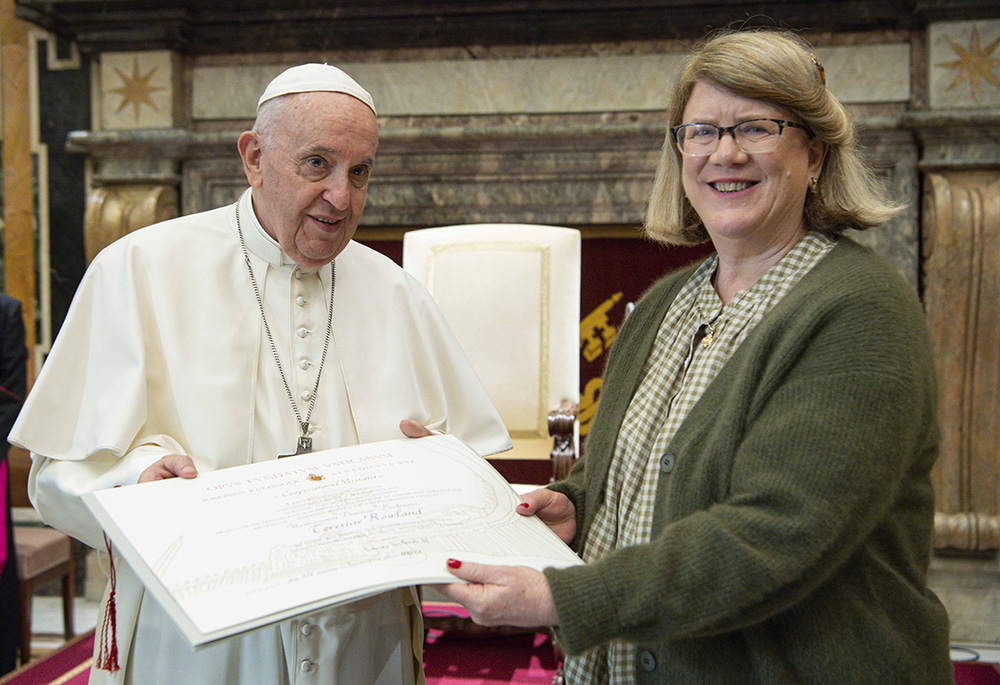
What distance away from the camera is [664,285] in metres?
1.67

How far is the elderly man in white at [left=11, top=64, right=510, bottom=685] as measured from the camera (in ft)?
4.85

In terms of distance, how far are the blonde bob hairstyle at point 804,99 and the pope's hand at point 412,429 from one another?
730 mm

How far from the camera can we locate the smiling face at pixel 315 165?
1.52m

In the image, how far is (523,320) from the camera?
10.5ft

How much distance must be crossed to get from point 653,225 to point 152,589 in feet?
3.68

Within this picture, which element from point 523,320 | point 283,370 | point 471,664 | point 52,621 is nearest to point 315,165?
point 283,370

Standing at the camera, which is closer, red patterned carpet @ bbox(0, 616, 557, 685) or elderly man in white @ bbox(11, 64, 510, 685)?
elderly man in white @ bbox(11, 64, 510, 685)

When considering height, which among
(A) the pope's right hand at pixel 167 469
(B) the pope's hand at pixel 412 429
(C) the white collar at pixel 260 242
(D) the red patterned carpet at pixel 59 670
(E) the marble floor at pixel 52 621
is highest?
(C) the white collar at pixel 260 242

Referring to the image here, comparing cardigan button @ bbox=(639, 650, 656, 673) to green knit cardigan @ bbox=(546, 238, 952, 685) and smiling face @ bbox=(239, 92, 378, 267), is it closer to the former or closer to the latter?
green knit cardigan @ bbox=(546, 238, 952, 685)

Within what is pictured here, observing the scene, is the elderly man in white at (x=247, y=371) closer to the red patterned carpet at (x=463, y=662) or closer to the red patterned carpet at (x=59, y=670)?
the red patterned carpet at (x=463, y=662)

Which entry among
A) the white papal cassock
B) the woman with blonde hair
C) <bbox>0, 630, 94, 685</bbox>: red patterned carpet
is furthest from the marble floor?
the woman with blonde hair

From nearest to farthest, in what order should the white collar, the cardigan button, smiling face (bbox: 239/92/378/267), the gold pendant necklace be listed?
the cardigan button → the gold pendant necklace → smiling face (bbox: 239/92/378/267) → the white collar

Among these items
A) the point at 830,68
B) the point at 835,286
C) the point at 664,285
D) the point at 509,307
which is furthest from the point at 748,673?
the point at 830,68

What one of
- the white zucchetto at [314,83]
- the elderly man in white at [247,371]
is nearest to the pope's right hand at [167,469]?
the elderly man in white at [247,371]
